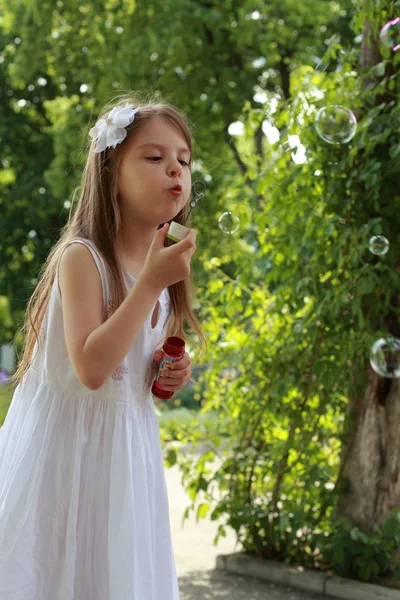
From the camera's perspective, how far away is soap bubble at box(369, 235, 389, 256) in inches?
138

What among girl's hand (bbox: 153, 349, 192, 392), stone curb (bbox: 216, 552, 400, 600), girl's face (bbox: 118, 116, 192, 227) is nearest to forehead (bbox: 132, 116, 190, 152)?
girl's face (bbox: 118, 116, 192, 227)

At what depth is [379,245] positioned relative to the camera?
352 centimetres

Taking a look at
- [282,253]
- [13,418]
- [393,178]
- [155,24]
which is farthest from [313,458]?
[155,24]

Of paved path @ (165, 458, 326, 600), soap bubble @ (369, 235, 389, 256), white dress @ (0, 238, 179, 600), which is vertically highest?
soap bubble @ (369, 235, 389, 256)

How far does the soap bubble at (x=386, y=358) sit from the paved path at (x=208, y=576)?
113cm

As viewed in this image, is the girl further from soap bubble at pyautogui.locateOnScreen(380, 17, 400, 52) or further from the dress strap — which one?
soap bubble at pyautogui.locateOnScreen(380, 17, 400, 52)

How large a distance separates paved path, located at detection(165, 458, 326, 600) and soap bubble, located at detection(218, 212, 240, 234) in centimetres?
171

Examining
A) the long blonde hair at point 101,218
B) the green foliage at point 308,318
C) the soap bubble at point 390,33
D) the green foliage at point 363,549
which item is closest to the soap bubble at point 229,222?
the green foliage at point 308,318

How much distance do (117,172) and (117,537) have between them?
0.76 m

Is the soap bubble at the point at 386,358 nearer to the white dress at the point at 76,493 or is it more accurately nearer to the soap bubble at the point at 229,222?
the soap bubble at the point at 229,222

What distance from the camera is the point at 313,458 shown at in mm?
4113

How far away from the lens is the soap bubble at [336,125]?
3.47 meters

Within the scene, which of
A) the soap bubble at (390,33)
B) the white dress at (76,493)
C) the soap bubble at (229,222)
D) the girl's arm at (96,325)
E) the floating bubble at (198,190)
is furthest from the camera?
the soap bubble at (229,222)

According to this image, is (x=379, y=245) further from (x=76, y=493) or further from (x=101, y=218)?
(x=76, y=493)
